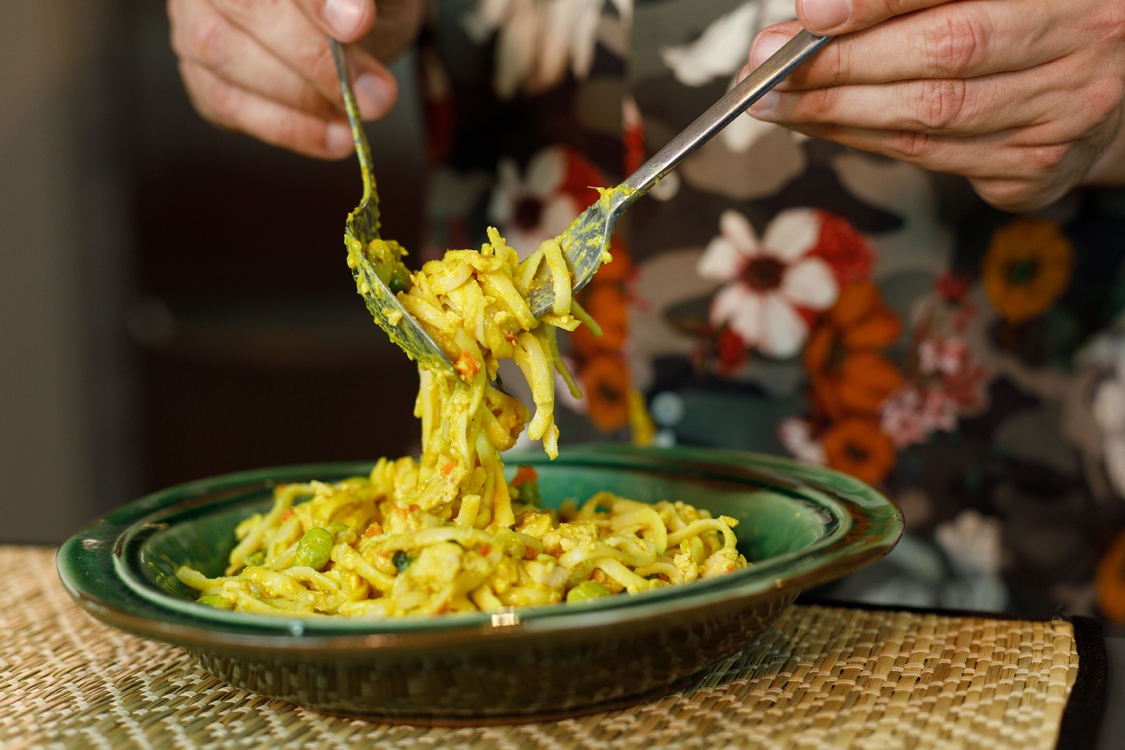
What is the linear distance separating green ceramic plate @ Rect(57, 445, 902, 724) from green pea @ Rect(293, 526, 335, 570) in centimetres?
17

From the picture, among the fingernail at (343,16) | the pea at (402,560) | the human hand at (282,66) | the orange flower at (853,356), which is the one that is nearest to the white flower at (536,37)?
the human hand at (282,66)

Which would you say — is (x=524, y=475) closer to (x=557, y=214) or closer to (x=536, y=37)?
(x=557, y=214)

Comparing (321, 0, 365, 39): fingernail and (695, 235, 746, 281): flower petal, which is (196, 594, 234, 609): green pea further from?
(695, 235, 746, 281): flower petal

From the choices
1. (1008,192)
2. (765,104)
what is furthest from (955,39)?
(1008,192)

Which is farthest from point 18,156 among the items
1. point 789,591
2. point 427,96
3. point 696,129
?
point 789,591

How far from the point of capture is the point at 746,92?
1.36 metres

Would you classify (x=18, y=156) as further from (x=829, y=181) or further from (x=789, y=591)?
(x=789, y=591)

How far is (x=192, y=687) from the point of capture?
4.27 ft

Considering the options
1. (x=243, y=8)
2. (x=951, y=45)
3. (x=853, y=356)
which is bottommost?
(x=853, y=356)

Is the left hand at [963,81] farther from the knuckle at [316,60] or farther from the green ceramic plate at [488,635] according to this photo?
the knuckle at [316,60]

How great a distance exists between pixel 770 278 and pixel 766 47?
80cm

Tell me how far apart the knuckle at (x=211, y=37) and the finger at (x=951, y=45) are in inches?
45.7

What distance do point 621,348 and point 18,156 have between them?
3.62 meters

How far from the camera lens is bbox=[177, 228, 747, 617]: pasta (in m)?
1.28
